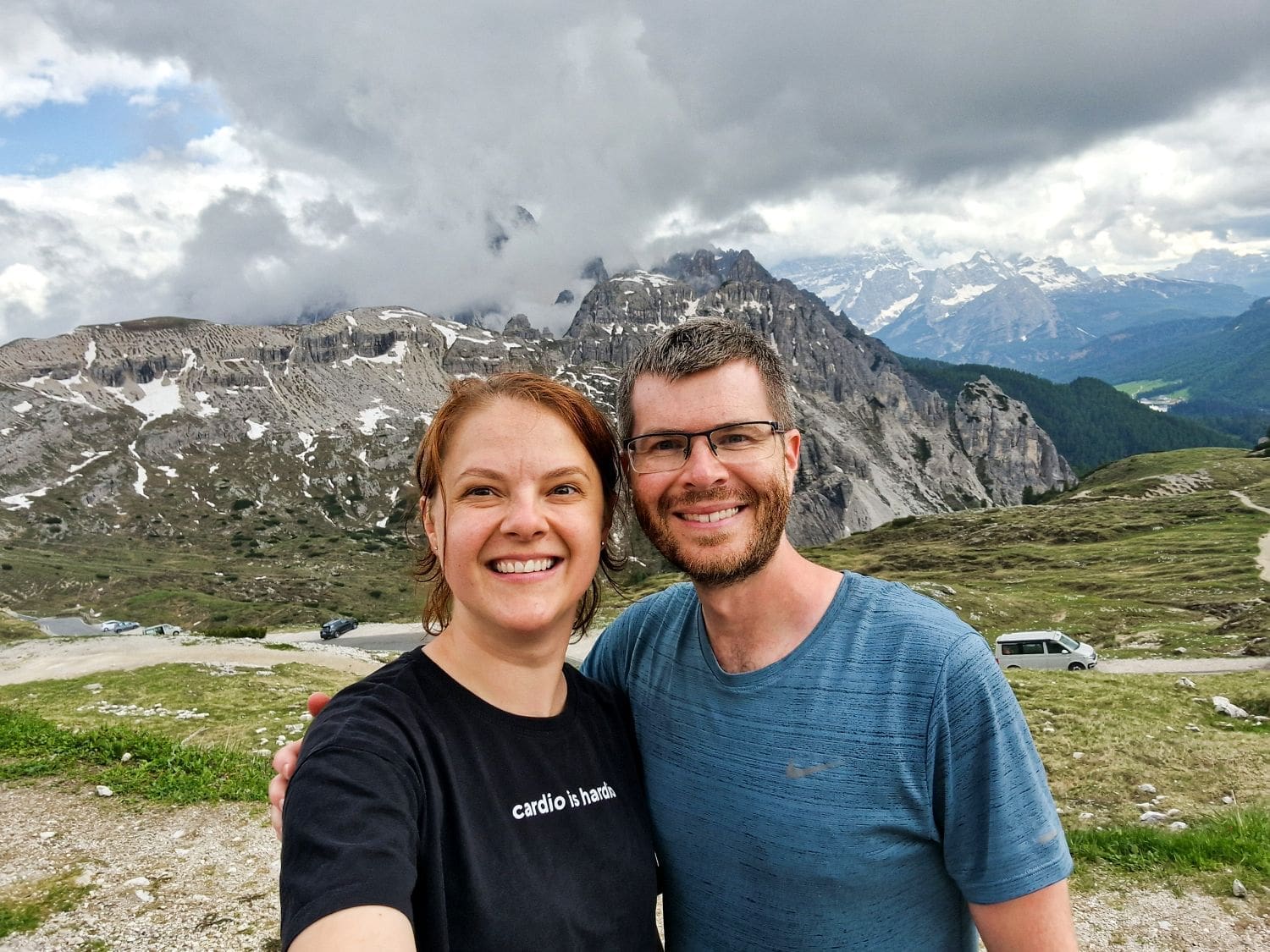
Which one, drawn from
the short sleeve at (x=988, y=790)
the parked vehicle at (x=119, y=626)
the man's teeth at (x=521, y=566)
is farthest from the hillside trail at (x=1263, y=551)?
the parked vehicle at (x=119, y=626)

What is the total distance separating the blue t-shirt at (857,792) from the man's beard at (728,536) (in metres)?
0.50

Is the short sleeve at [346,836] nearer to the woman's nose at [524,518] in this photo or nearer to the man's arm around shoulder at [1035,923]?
the woman's nose at [524,518]

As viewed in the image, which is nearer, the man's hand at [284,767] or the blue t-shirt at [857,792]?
the blue t-shirt at [857,792]

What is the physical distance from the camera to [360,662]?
1468 inches

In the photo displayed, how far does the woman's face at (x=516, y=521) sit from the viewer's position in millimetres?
3432

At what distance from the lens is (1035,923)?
3.19m

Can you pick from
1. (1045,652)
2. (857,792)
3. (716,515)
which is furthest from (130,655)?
(1045,652)

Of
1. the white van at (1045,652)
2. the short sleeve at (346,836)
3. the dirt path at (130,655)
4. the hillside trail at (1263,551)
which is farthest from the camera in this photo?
the hillside trail at (1263,551)

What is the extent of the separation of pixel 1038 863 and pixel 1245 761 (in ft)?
51.6

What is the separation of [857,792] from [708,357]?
234 centimetres

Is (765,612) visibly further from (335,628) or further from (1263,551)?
(335,628)

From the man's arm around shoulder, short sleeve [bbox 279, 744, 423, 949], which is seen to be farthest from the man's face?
the man's arm around shoulder

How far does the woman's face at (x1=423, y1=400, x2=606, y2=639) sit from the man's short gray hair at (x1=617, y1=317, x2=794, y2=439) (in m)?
0.69

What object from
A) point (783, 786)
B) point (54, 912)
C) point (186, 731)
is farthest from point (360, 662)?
point (783, 786)
